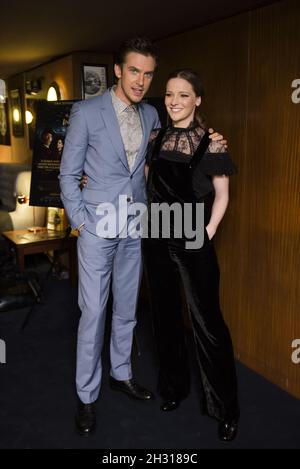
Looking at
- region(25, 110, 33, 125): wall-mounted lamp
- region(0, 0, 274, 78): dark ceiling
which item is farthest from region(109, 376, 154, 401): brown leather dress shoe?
region(25, 110, 33, 125): wall-mounted lamp

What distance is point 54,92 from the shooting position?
4766mm

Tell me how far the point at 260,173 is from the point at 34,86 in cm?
349

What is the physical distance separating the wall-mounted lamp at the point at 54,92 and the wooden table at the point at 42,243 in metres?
1.43

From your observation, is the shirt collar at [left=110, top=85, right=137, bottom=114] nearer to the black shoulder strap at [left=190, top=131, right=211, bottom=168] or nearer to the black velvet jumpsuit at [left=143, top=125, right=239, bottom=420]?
the black velvet jumpsuit at [left=143, top=125, right=239, bottom=420]

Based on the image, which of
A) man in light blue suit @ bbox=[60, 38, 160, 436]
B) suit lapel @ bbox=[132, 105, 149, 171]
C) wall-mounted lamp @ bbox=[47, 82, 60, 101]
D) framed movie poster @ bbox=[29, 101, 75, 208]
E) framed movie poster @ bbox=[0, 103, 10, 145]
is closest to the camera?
man in light blue suit @ bbox=[60, 38, 160, 436]

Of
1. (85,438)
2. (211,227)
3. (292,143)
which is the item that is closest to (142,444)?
(85,438)

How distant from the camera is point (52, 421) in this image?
2400mm

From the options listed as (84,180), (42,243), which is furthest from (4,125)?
(84,180)

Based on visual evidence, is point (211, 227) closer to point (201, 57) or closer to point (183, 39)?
point (201, 57)

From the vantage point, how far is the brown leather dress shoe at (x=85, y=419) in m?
2.29

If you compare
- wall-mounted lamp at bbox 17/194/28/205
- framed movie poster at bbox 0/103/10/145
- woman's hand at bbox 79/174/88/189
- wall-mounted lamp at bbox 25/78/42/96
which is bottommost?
wall-mounted lamp at bbox 17/194/28/205

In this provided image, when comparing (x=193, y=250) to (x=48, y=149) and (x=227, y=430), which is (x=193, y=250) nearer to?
(x=227, y=430)

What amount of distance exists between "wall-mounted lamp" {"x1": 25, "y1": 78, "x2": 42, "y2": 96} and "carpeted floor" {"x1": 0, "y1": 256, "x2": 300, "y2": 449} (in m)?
3.09

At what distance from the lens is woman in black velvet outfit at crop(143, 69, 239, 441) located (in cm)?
212
